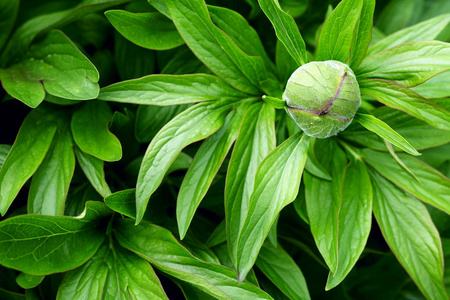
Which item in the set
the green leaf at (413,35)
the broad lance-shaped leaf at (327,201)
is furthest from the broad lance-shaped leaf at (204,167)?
the green leaf at (413,35)

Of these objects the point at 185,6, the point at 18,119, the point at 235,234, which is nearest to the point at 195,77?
the point at 185,6

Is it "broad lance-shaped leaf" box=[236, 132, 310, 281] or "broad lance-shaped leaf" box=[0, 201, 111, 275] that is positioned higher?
"broad lance-shaped leaf" box=[236, 132, 310, 281]

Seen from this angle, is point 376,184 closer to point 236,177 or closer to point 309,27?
point 236,177

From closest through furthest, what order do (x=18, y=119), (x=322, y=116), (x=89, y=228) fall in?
(x=322, y=116), (x=89, y=228), (x=18, y=119)

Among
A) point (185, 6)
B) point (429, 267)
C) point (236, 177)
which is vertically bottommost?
point (429, 267)

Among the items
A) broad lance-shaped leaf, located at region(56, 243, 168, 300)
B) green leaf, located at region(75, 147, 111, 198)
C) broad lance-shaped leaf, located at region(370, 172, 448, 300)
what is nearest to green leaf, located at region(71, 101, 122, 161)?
green leaf, located at region(75, 147, 111, 198)

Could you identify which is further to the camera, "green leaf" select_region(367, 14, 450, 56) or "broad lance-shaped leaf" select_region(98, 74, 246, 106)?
"green leaf" select_region(367, 14, 450, 56)

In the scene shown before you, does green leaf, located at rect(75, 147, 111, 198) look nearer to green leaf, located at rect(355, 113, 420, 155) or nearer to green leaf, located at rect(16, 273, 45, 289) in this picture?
green leaf, located at rect(16, 273, 45, 289)
